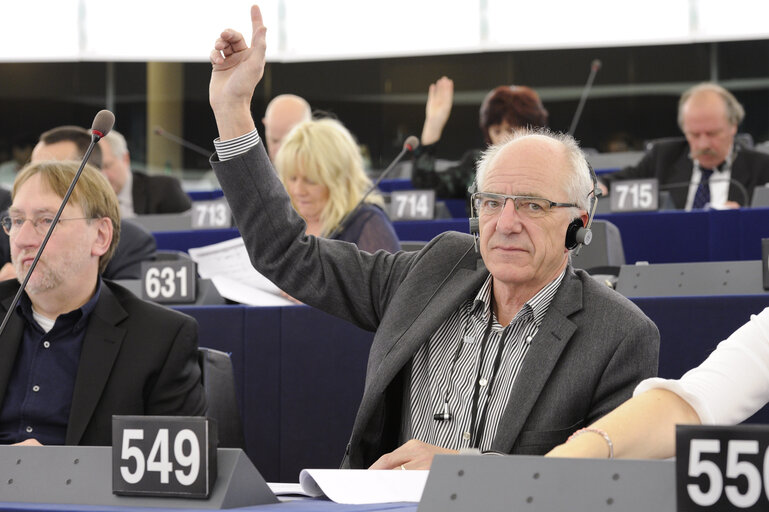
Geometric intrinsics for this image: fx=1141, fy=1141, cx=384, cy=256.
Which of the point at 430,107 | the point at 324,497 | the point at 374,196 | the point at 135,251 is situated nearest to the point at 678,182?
the point at 430,107

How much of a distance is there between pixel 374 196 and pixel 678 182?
1948 mm

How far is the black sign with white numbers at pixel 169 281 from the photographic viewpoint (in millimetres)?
2770

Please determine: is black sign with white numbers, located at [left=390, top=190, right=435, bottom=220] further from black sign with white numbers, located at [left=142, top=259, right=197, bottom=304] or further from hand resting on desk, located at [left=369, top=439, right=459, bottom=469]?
hand resting on desk, located at [left=369, top=439, right=459, bottom=469]

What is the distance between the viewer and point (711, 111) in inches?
182

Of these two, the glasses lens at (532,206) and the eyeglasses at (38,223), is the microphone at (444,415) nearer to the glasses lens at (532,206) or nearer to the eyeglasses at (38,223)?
the glasses lens at (532,206)

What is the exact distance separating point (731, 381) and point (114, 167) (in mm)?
4057

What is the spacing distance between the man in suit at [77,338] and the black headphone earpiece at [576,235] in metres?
0.72

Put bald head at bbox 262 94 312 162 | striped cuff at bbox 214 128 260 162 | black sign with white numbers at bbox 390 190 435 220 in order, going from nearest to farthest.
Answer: striped cuff at bbox 214 128 260 162
black sign with white numbers at bbox 390 190 435 220
bald head at bbox 262 94 312 162

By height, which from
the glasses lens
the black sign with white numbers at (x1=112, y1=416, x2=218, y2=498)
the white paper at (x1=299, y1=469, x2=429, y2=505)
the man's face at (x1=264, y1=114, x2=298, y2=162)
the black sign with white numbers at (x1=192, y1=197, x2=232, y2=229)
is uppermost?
the man's face at (x1=264, y1=114, x2=298, y2=162)

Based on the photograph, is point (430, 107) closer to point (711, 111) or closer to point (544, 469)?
point (711, 111)

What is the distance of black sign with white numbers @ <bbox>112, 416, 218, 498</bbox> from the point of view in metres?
1.12

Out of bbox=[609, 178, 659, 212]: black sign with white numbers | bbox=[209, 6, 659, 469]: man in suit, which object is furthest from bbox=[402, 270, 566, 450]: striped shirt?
bbox=[609, 178, 659, 212]: black sign with white numbers

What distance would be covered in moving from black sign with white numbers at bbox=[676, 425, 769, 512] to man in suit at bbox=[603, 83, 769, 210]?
149 inches

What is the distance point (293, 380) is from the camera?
8.29 feet
